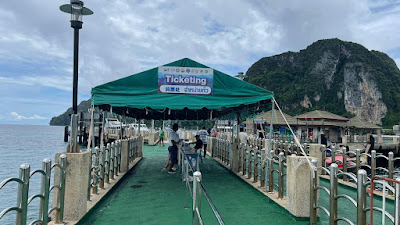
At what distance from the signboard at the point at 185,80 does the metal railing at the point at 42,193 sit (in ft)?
9.38

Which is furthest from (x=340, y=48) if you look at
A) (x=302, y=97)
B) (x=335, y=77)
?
(x=302, y=97)

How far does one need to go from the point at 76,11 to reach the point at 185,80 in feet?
8.59

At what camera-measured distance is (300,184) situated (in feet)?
17.1

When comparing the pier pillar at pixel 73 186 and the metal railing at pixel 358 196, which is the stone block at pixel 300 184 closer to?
the metal railing at pixel 358 196

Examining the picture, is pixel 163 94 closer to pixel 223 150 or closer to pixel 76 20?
pixel 76 20

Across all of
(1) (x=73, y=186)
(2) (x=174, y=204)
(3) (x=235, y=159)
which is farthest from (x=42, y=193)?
(3) (x=235, y=159)

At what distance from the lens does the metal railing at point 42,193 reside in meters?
Answer: 3.32

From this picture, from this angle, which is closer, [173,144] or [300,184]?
[300,184]

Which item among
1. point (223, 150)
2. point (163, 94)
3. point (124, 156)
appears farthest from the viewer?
point (223, 150)

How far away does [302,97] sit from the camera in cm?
9788

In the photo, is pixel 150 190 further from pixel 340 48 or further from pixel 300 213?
pixel 340 48

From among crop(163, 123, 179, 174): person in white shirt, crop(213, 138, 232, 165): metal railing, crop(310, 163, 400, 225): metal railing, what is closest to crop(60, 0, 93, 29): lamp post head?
crop(163, 123, 179, 174): person in white shirt

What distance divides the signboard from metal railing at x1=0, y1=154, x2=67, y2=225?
286 cm

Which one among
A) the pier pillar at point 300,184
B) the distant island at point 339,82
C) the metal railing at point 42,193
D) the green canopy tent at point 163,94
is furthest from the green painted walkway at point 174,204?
the distant island at point 339,82
